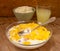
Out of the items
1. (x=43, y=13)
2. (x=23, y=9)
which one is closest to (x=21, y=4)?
(x=23, y=9)

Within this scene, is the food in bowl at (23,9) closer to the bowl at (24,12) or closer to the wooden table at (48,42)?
the bowl at (24,12)

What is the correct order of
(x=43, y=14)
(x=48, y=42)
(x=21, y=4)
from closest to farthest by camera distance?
(x=48, y=42) → (x=43, y=14) → (x=21, y=4)

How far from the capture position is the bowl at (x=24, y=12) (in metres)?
1.01

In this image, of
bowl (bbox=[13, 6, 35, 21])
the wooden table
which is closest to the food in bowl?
bowl (bbox=[13, 6, 35, 21])

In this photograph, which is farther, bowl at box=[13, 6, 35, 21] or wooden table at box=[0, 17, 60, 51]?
bowl at box=[13, 6, 35, 21]

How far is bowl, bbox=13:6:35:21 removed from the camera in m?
1.01

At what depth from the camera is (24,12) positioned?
3.36 feet

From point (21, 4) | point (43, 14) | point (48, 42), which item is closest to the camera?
point (48, 42)

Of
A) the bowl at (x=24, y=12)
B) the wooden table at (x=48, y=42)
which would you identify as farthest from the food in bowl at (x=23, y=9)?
the wooden table at (x=48, y=42)

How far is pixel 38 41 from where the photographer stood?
0.78m

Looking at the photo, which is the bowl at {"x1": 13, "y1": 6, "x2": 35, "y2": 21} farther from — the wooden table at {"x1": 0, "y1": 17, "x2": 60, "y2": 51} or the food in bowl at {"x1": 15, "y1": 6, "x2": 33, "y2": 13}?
the wooden table at {"x1": 0, "y1": 17, "x2": 60, "y2": 51}

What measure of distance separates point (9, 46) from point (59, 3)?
0.45 meters

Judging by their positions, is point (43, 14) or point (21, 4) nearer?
point (43, 14)

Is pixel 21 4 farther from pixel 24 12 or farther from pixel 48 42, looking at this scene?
pixel 48 42
